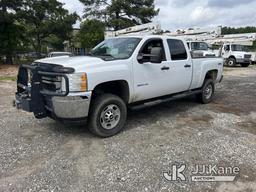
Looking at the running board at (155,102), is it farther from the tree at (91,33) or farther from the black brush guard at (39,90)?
the tree at (91,33)

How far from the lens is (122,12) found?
2723 cm

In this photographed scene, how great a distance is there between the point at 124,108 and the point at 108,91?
0.47 m

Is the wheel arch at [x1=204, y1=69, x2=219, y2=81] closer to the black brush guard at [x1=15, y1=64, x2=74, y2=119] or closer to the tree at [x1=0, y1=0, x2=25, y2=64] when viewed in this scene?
the black brush guard at [x1=15, y1=64, x2=74, y2=119]

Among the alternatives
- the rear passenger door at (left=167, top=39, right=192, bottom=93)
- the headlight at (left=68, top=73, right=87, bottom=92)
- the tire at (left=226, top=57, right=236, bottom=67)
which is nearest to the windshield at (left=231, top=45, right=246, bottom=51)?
the tire at (left=226, top=57, right=236, bottom=67)

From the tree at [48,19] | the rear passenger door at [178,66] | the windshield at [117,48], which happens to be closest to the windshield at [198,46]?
the tree at [48,19]

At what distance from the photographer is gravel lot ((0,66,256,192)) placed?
2.95 meters

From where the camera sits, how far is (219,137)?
14.2 ft

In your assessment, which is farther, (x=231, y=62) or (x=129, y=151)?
(x=231, y=62)

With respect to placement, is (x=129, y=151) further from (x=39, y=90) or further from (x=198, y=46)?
(x=198, y=46)

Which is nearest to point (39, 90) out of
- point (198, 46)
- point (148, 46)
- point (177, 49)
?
point (148, 46)

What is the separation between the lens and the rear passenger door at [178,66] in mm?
5316

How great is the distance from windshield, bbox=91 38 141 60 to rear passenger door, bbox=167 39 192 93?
3.24 feet

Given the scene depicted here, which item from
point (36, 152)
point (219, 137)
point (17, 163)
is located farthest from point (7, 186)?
point (219, 137)

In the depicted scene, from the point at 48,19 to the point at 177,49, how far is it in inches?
804
